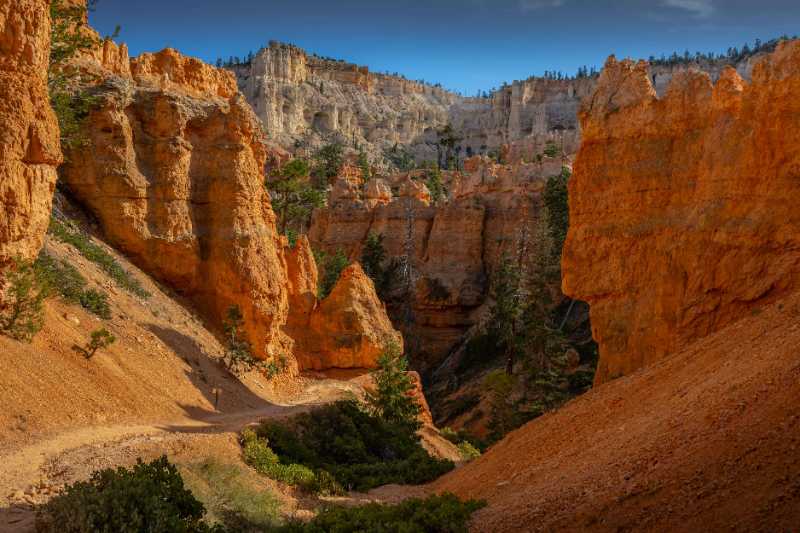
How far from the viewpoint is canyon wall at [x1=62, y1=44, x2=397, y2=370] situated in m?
22.9

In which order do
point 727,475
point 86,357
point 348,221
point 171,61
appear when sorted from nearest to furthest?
point 727,475 < point 86,357 < point 171,61 < point 348,221

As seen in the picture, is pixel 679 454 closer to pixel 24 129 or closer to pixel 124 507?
pixel 124 507

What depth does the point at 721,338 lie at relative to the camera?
1346 centimetres

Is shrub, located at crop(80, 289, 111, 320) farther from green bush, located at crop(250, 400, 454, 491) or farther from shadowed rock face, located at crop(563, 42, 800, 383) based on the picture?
shadowed rock face, located at crop(563, 42, 800, 383)

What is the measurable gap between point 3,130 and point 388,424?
1539cm

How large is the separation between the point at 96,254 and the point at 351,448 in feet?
35.2

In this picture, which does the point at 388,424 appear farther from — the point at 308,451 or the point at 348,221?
the point at 348,221

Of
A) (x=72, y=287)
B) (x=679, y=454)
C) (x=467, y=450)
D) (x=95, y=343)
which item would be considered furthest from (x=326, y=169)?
(x=679, y=454)

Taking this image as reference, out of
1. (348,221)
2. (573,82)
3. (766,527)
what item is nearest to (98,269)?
(766,527)

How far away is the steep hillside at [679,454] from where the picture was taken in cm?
661

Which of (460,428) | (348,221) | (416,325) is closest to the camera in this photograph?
(460,428)

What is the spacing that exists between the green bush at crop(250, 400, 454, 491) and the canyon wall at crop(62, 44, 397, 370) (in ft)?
21.4

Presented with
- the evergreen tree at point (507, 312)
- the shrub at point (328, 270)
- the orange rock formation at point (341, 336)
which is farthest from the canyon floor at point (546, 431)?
the shrub at point (328, 270)

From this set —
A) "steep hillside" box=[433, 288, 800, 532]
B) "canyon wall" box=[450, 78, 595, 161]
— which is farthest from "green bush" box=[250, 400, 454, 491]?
"canyon wall" box=[450, 78, 595, 161]
